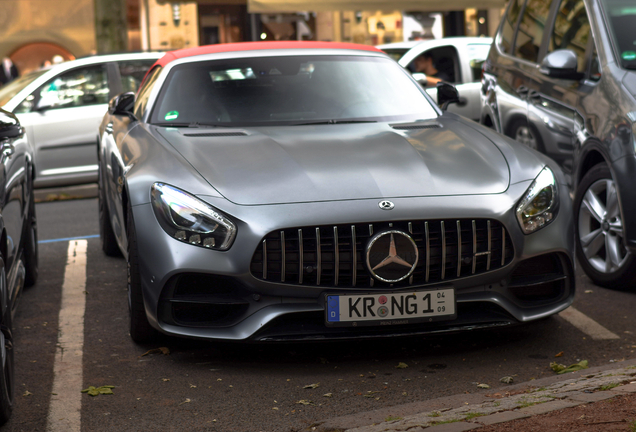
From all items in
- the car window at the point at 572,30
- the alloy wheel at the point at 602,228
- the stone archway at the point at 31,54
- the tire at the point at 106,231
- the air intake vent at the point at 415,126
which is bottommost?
the stone archway at the point at 31,54

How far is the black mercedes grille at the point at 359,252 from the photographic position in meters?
4.01

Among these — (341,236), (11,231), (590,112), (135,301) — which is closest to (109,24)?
(590,112)

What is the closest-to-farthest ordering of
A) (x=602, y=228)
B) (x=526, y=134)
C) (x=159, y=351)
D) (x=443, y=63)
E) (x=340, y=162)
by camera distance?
(x=340, y=162)
(x=159, y=351)
(x=602, y=228)
(x=526, y=134)
(x=443, y=63)

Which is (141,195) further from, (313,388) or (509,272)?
(509,272)

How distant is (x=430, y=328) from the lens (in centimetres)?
420

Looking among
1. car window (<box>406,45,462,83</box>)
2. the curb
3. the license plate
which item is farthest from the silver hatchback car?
the curb

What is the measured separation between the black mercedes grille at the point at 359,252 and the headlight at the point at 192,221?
0.18 m

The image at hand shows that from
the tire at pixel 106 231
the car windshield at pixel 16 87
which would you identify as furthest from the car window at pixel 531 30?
the car windshield at pixel 16 87

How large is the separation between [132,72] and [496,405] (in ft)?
27.9

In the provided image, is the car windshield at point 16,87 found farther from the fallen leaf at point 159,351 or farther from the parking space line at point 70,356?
the fallen leaf at point 159,351

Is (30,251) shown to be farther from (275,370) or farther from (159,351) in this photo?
(275,370)

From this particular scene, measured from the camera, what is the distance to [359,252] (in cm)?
403

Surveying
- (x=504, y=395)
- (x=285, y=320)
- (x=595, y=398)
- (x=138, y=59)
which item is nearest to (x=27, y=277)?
(x=285, y=320)

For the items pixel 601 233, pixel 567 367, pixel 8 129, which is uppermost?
pixel 8 129
